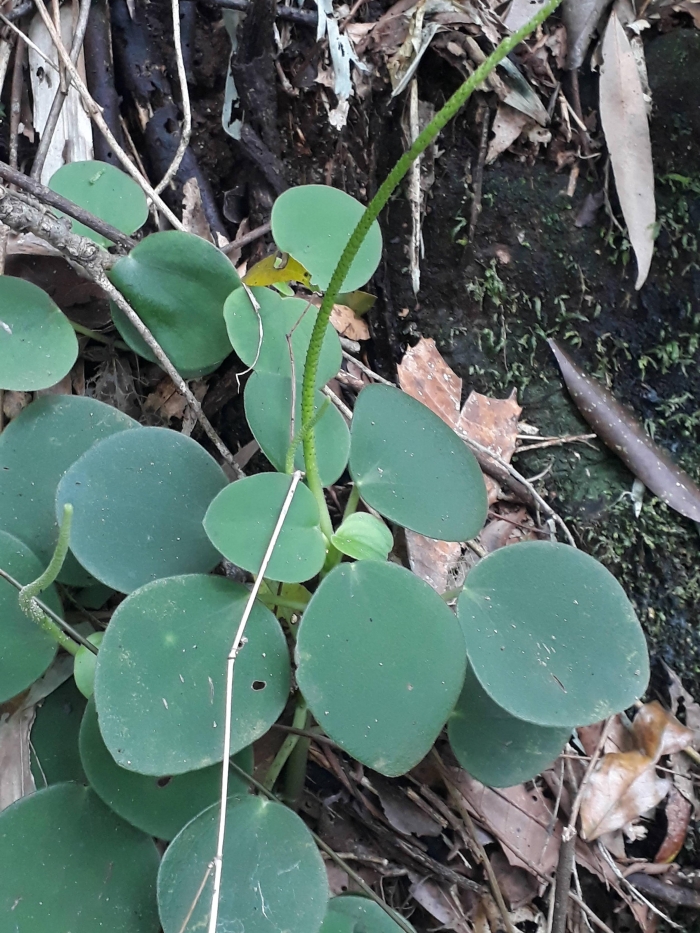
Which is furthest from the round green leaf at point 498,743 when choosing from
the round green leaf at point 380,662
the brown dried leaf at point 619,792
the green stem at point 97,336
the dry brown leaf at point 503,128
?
the dry brown leaf at point 503,128

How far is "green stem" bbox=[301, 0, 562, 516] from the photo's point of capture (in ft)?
1.26

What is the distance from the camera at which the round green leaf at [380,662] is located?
662mm

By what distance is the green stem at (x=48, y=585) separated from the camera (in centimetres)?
58

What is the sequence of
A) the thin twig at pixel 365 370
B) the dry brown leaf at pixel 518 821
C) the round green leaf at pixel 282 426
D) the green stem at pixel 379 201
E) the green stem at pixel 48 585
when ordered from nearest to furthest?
1. the green stem at pixel 379 201
2. the green stem at pixel 48 585
3. the round green leaf at pixel 282 426
4. the dry brown leaf at pixel 518 821
5. the thin twig at pixel 365 370

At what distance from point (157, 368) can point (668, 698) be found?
37.2 inches

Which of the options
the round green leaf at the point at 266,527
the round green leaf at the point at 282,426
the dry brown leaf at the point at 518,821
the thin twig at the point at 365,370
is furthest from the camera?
the thin twig at the point at 365,370

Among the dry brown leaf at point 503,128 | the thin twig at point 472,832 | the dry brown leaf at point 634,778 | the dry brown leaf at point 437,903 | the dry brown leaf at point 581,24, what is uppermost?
the dry brown leaf at point 581,24

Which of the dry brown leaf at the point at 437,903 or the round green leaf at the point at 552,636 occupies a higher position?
the round green leaf at the point at 552,636

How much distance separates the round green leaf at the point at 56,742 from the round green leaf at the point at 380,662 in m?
0.32

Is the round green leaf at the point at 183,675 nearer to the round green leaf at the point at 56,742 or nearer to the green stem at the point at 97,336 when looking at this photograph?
the round green leaf at the point at 56,742

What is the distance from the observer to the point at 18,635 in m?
0.74

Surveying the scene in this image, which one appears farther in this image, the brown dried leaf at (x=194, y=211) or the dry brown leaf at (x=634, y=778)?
the brown dried leaf at (x=194, y=211)

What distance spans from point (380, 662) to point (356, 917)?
1.01ft

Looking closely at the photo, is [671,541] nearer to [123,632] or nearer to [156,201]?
[123,632]
